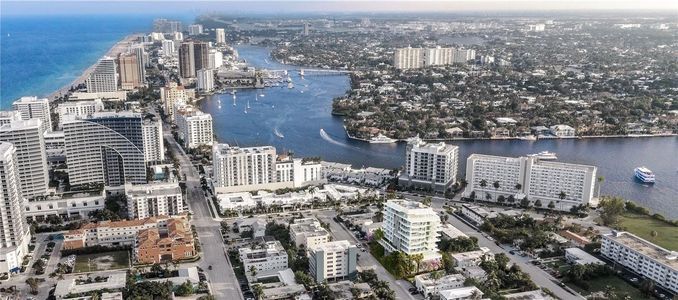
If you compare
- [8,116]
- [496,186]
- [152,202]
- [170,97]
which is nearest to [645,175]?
[496,186]

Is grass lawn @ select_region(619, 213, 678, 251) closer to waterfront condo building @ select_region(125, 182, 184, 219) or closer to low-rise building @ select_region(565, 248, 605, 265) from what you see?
low-rise building @ select_region(565, 248, 605, 265)

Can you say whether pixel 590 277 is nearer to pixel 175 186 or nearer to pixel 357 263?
pixel 357 263

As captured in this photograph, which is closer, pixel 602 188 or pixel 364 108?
pixel 602 188

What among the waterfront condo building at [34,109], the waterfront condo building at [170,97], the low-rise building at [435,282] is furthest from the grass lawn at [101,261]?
the waterfront condo building at [170,97]

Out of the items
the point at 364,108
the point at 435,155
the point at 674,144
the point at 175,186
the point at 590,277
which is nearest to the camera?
the point at 590,277

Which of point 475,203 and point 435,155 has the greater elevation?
point 435,155

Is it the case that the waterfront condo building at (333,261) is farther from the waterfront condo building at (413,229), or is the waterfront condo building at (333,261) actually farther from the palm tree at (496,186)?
the palm tree at (496,186)

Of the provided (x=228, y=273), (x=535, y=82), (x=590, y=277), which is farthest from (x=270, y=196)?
(x=535, y=82)
